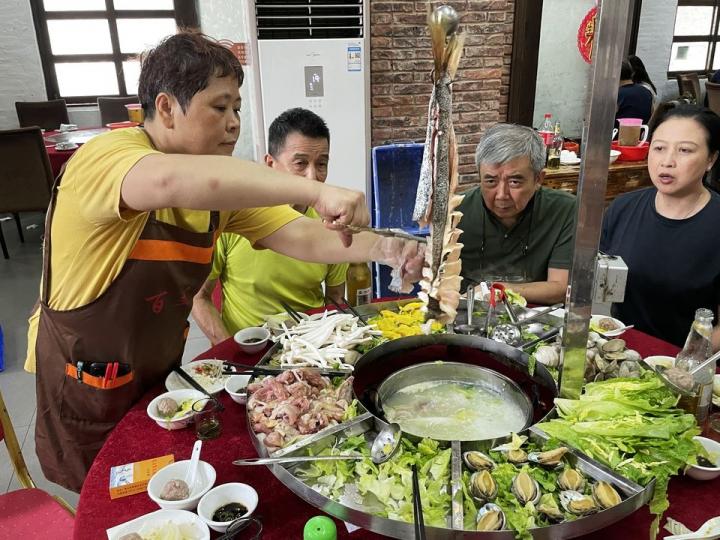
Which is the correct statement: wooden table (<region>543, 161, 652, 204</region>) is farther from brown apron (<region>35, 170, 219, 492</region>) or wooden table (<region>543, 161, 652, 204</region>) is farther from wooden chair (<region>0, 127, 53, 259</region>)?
wooden chair (<region>0, 127, 53, 259</region>)

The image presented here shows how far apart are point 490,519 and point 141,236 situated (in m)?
1.25

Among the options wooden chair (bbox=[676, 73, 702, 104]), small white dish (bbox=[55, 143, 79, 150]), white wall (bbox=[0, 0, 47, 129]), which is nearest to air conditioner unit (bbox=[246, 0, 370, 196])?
small white dish (bbox=[55, 143, 79, 150])

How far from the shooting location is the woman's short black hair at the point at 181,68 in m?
1.67

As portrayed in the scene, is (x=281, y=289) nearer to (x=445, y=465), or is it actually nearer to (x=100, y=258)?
(x=100, y=258)

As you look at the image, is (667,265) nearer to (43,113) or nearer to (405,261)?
(405,261)

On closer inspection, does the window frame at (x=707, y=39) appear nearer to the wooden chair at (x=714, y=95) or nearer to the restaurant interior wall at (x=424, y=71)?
the wooden chair at (x=714, y=95)

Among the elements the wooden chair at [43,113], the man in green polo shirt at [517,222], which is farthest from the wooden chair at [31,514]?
the wooden chair at [43,113]

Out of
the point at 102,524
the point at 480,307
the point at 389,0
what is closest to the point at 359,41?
the point at 389,0

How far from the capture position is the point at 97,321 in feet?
5.81

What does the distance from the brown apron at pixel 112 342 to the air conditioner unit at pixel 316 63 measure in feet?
10.0

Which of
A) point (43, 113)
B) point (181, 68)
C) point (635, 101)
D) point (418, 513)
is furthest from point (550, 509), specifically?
point (43, 113)

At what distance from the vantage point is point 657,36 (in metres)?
9.57

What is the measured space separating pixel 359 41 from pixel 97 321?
3779mm

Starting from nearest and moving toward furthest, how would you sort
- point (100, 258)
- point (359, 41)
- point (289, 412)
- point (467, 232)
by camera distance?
point (289, 412) < point (100, 258) < point (467, 232) < point (359, 41)
